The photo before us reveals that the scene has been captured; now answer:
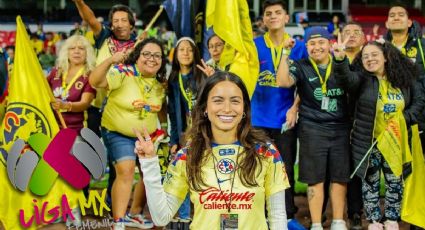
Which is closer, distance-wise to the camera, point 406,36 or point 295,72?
point 295,72

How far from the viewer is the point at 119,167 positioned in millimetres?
5453

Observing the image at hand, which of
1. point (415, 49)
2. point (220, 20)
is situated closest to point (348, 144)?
point (415, 49)

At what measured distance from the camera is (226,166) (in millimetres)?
3184

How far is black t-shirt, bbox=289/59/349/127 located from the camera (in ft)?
18.0

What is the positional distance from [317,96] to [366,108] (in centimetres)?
42

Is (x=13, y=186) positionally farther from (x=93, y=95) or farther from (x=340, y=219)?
(x=340, y=219)

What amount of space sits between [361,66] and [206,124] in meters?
2.70

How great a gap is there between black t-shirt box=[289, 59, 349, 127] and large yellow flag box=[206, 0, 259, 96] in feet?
1.15

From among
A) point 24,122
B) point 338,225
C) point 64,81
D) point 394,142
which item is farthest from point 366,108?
point 24,122

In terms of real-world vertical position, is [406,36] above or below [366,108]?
above

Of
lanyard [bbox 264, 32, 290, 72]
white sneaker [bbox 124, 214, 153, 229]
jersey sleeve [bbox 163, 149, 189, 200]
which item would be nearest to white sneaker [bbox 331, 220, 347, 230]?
lanyard [bbox 264, 32, 290, 72]

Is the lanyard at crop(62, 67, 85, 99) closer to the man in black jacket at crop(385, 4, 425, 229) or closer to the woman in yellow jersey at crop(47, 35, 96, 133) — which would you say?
the woman in yellow jersey at crop(47, 35, 96, 133)

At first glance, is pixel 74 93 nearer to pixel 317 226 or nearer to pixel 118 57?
pixel 118 57

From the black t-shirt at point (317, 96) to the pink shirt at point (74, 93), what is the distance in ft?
5.99
